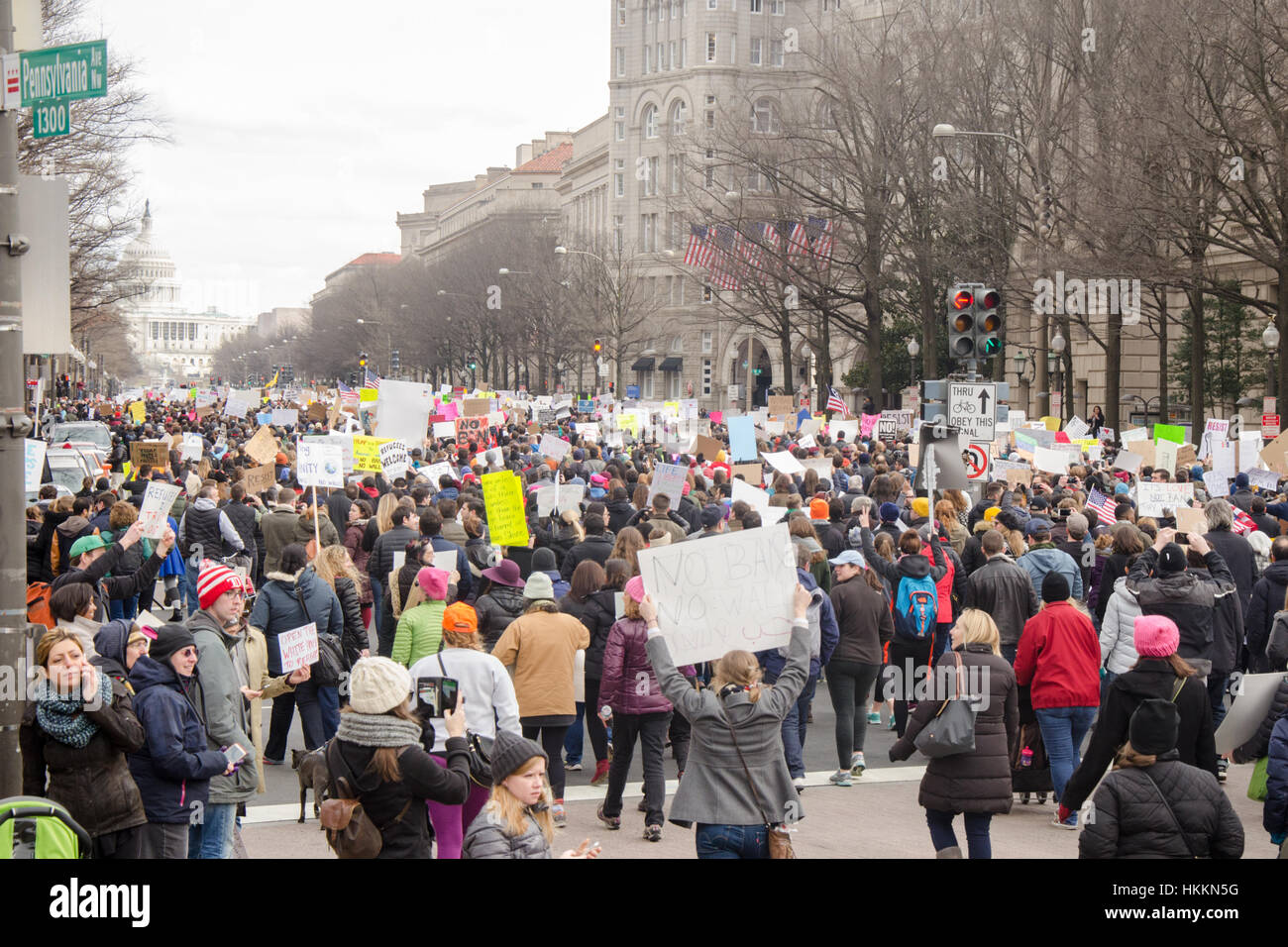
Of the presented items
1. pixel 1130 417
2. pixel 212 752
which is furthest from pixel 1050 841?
pixel 1130 417

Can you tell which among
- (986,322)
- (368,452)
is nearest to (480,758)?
(986,322)

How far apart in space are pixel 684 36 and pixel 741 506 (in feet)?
273

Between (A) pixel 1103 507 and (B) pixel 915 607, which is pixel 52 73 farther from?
(A) pixel 1103 507

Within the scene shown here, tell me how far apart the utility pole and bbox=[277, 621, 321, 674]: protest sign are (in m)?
2.48

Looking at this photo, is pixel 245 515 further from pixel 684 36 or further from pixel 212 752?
pixel 684 36

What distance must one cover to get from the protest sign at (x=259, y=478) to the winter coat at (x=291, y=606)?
8548mm

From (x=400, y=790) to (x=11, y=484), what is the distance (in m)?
2.19

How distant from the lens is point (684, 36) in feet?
300

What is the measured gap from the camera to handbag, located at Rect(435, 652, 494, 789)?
22.0ft

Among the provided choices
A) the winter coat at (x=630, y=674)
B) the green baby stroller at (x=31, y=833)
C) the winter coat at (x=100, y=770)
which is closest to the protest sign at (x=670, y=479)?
the winter coat at (x=630, y=674)

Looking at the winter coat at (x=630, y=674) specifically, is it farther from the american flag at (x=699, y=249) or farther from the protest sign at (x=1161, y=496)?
the american flag at (x=699, y=249)

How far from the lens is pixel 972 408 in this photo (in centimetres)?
1397

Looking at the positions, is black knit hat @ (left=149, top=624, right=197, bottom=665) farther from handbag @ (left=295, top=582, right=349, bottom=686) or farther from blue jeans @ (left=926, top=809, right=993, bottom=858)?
blue jeans @ (left=926, top=809, right=993, bottom=858)

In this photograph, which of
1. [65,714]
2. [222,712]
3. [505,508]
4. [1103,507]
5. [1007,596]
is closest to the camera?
[65,714]
